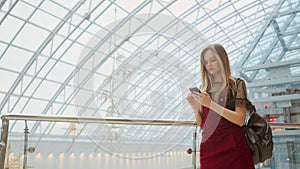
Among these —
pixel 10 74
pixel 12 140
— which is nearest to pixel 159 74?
pixel 12 140

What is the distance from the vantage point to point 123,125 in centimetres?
173

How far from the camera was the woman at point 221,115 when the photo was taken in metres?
1.24

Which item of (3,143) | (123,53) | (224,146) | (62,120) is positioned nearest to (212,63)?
(224,146)

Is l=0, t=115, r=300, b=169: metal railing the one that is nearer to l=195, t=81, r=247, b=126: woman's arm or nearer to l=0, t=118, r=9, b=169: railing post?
l=0, t=118, r=9, b=169: railing post

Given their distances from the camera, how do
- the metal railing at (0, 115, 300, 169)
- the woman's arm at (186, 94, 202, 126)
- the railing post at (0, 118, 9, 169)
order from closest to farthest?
the woman's arm at (186, 94, 202, 126) < the metal railing at (0, 115, 300, 169) < the railing post at (0, 118, 9, 169)

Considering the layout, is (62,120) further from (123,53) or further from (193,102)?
(193,102)

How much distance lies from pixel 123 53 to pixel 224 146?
0.70 metres

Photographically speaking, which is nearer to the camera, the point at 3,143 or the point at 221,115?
the point at 221,115

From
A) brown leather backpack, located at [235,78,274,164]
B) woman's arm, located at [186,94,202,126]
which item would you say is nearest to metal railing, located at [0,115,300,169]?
woman's arm, located at [186,94,202,126]

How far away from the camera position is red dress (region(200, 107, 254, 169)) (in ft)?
4.11

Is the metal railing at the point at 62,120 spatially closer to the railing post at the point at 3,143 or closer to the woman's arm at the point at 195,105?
the railing post at the point at 3,143

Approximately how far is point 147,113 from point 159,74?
0.69ft

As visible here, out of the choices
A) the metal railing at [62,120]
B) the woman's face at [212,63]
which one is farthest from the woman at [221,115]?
the metal railing at [62,120]

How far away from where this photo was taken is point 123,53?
1.58 m
